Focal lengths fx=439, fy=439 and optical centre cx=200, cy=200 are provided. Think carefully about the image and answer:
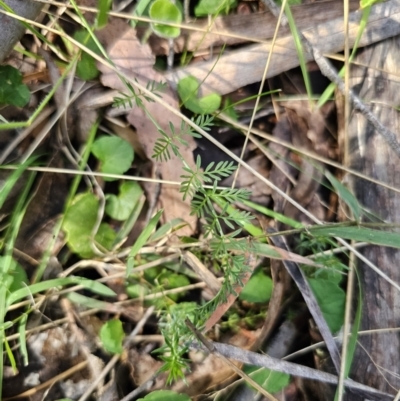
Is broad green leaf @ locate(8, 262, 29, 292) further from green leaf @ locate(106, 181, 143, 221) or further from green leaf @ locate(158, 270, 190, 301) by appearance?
green leaf @ locate(158, 270, 190, 301)

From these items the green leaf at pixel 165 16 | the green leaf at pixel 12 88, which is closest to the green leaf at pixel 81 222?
the green leaf at pixel 12 88

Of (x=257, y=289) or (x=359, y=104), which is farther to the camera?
(x=257, y=289)

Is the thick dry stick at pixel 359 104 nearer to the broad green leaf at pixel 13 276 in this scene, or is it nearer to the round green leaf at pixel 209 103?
the round green leaf at pixel 209 103

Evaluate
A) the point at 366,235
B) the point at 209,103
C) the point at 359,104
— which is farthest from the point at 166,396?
the point at 359,104

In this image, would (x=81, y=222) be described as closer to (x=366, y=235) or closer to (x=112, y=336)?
(x=112, y=336)

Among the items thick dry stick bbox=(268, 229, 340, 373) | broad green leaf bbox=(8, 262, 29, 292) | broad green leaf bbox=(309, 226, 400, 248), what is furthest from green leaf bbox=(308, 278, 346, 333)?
broad green leaf bbox=(8, 262, 29, 292)

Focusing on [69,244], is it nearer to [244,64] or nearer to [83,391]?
[83,391]

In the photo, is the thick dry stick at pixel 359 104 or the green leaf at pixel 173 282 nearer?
the thick dry stick at pixel 359 104

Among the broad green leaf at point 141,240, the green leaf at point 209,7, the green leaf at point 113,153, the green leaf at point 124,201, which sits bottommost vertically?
the broad green leaf at point 141,240
